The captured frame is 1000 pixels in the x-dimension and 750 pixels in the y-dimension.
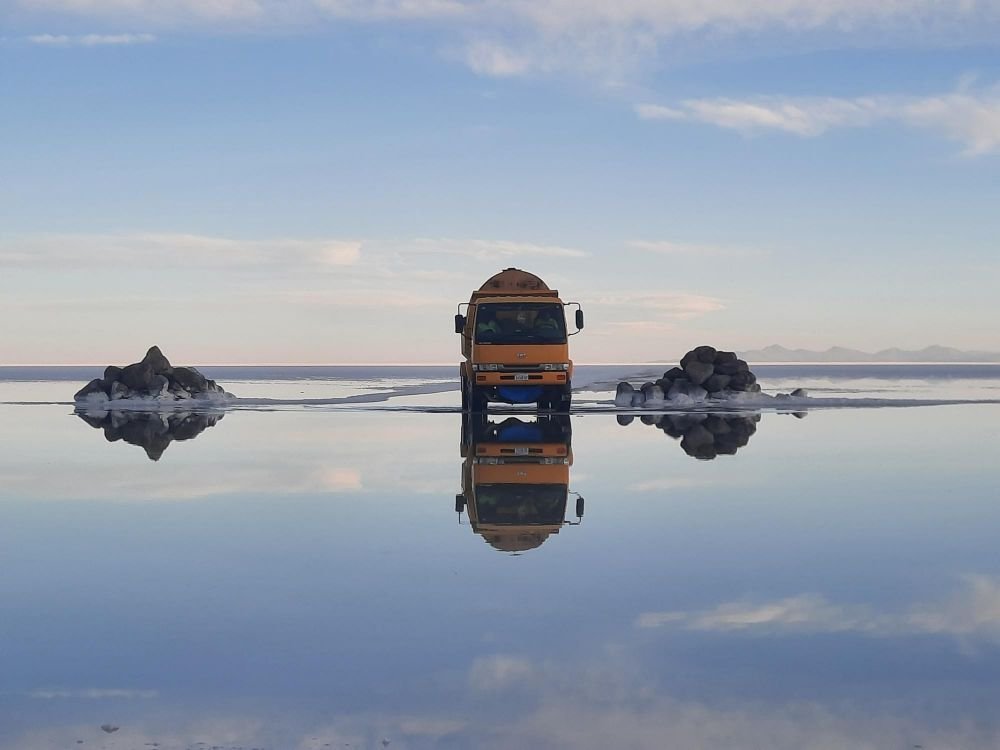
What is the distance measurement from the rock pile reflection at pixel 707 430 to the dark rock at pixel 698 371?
7.08 meters

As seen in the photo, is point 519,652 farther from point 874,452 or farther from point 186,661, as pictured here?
point 874,452

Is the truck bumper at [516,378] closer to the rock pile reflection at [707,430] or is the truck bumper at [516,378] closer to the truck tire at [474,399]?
the truck tire at [474,399]

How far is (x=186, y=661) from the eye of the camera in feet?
Answer: 16.9

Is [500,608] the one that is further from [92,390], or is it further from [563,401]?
[92,390]

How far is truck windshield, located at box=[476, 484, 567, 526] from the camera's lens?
32.0ft

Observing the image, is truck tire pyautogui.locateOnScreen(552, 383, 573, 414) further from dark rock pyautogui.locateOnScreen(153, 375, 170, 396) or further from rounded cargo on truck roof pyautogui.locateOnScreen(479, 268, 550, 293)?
dark rock pyautogui.locateOnScreen(153, 375, 170, 396)

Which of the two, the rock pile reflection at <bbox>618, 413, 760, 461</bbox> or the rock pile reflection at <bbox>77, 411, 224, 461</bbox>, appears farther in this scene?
the rock pile reflection at <bbox>77, 411, 224, 461</bbox>

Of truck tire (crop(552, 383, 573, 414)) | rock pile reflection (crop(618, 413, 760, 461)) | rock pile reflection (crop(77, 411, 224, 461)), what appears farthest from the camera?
truck tire (crop(552, 383, 573, 414))

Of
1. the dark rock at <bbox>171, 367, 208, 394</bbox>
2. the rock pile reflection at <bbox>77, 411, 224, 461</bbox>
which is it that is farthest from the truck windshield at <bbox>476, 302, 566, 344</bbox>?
the dark rock at <bbox>171, 367, 208, 394</bbox>

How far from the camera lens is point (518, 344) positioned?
25.6 m

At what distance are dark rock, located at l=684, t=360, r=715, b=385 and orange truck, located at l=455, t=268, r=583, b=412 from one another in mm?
10574

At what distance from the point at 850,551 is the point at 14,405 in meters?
33.2

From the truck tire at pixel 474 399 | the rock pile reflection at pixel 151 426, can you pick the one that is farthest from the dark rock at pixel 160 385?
the truck tire at pixel 474 399

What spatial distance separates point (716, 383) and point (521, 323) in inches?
486
